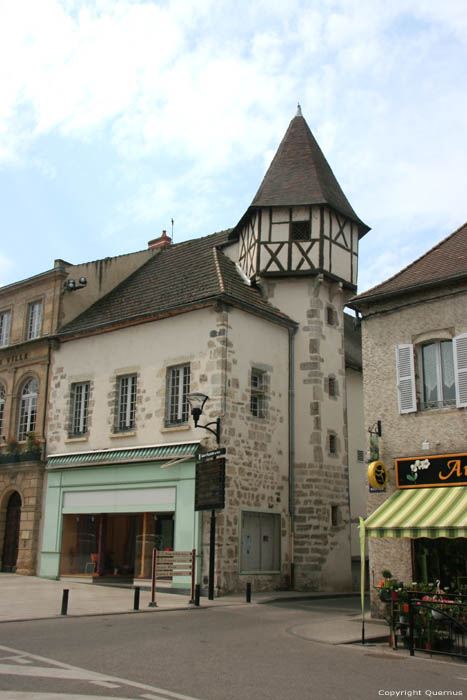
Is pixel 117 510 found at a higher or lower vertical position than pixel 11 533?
higher

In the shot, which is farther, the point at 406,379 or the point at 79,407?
the point at 79,407

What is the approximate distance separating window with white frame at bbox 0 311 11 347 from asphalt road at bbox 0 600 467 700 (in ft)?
49.8

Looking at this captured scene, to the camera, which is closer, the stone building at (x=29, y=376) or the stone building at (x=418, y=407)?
the stone building at (x=418, y=407)

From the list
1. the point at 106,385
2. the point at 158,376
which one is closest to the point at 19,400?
the point at 106,385

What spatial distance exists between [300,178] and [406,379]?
434 inches

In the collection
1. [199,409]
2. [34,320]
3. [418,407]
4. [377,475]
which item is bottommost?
[377,475]

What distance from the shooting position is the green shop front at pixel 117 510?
18.1 metres

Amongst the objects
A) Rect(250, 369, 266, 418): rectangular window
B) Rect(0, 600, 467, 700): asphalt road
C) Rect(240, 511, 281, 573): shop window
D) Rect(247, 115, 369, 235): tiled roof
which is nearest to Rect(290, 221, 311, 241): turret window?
Rect(247, 115, 369, 235): tiled roof

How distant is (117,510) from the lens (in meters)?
19.6

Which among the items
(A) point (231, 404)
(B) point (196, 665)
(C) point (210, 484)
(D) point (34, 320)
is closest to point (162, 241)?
(D) point (34, 320)

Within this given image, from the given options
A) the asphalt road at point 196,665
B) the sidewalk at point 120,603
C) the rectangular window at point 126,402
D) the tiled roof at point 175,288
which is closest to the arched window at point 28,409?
the tiled roof at point 175,288

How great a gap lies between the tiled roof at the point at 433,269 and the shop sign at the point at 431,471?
125 inches

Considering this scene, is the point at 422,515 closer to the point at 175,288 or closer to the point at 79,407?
the point at 175,288

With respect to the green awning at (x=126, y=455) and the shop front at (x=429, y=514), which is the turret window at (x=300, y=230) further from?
the shop front at (x=429, y=514)
